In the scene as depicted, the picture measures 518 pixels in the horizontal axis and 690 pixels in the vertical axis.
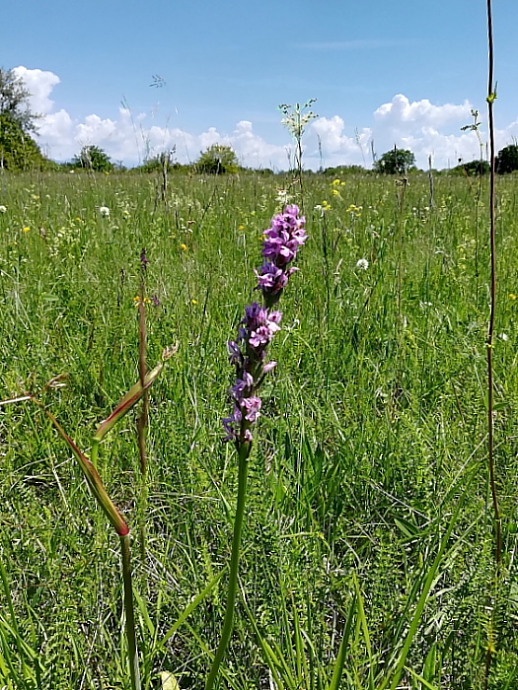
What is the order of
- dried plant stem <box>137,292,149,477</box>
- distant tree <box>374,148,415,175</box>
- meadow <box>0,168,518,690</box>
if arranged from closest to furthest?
dried plant stem <box>137,292,149,477</box> < meadow <box>0,168,518,690</box> < distant tree <box>374,148,415,175</box>

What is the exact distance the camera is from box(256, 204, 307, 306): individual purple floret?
2.13 ft

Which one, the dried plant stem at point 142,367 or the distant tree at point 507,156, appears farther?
the distant tree at point 507,156

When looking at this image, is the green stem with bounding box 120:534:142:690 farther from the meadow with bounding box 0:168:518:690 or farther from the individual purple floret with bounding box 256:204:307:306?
the individual purple floret with bounding box 256:204:307:306

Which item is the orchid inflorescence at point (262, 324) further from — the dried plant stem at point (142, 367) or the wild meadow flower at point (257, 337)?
the dried plant stem at point (142, 367)

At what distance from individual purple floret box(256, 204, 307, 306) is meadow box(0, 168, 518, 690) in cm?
39

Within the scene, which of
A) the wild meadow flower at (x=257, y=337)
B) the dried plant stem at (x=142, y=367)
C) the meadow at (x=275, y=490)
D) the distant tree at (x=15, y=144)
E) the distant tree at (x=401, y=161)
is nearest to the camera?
the wild meadow flower at (x=257, y=337)

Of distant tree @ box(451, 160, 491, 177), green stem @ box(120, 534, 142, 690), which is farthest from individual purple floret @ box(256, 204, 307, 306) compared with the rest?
distant tree @ box(451, 160, 491, 177)

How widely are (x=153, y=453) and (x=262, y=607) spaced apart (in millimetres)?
623

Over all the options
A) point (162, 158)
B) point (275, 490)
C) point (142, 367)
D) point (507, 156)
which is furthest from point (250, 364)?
point (507, 156)

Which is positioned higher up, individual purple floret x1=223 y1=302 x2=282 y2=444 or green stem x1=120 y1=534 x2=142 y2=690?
individual purple floret x1=223 y1=302 x2=282 y2=444

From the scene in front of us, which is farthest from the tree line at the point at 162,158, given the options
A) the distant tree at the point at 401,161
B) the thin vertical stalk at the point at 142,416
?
the thin vertical stalk at the point at 142,416

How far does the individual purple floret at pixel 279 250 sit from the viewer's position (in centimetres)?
65

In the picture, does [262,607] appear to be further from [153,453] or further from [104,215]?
[104,215]

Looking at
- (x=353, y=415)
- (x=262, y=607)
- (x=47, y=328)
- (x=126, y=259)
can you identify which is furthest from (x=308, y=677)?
(x=126, y=259)
